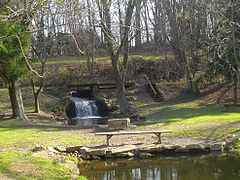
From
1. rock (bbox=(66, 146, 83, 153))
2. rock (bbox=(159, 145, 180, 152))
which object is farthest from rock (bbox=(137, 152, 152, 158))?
rock (bbox=(66, 146, 83, 153))

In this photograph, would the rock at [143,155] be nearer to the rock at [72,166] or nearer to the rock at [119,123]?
the rock at [72,166]

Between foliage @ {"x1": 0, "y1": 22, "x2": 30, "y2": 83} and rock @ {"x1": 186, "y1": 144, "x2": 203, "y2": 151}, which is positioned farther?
foliage @ {"x1": 0, "y1": 22, "x2": 30, "y2": 83}

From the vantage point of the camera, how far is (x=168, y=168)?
47.5ft

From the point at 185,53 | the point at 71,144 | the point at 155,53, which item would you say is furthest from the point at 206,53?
the point at 71,144

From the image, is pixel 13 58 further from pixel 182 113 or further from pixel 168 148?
pixel 168 148

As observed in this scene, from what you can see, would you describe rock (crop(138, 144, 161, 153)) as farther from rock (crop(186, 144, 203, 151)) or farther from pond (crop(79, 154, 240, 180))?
rock (crop(186, 144, 203, 151))

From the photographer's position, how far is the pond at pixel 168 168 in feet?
43.5

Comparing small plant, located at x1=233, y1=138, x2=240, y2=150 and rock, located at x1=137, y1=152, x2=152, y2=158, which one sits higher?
small plant, located at x1=233, y1=138, x2=240, y2=150

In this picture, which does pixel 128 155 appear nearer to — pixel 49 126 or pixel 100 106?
pixel 49 126

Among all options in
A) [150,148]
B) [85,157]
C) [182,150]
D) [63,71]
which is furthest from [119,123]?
[63,71]

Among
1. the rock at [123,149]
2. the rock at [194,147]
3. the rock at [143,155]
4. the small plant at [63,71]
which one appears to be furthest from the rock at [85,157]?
the small plant at [63,71]

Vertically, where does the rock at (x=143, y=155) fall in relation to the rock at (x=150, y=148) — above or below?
below

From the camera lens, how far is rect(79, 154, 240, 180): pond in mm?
13273

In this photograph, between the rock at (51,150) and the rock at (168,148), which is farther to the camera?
the rock at (168,148)
